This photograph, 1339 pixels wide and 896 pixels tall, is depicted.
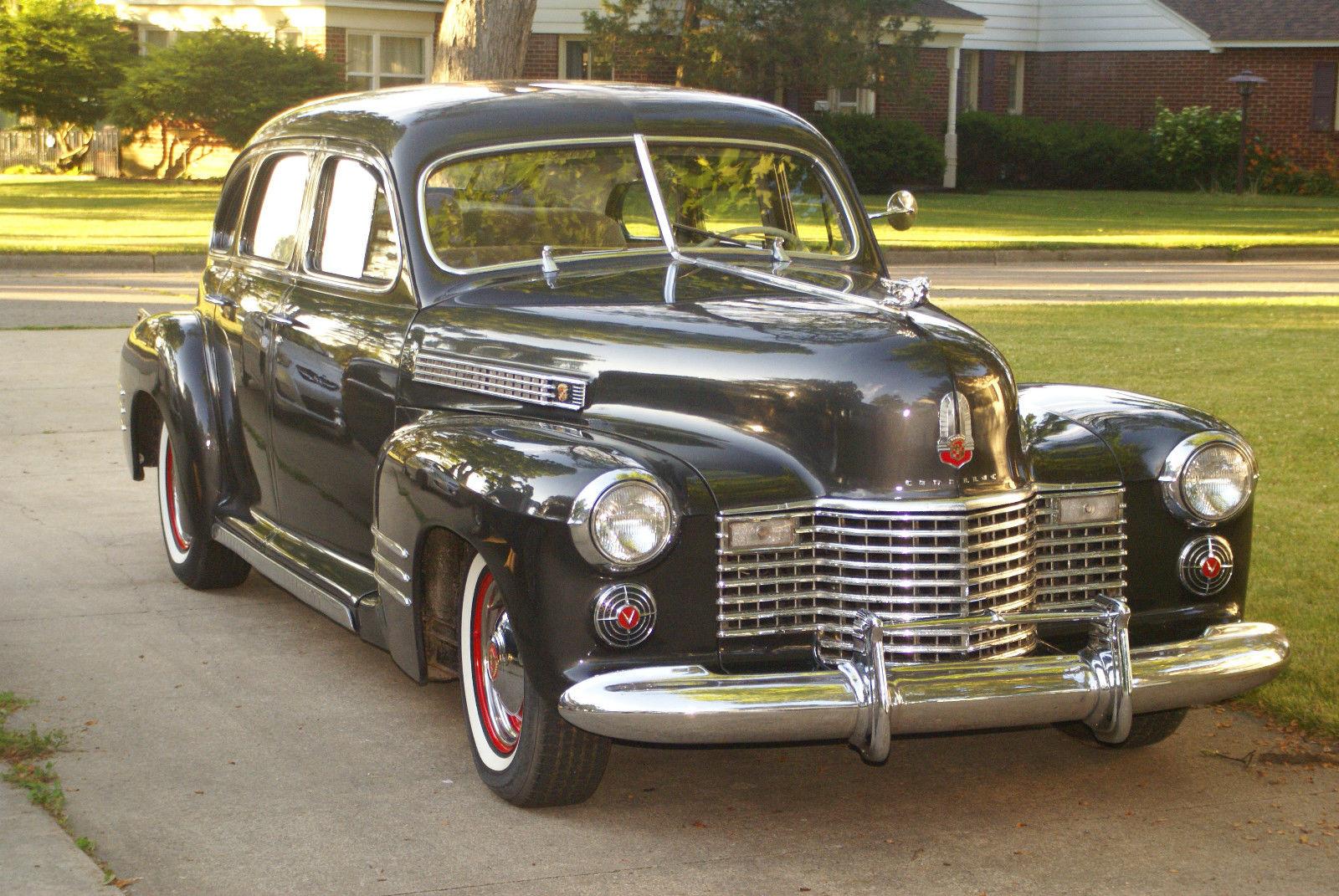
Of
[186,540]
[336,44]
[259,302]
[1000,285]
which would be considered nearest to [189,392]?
[259,302]

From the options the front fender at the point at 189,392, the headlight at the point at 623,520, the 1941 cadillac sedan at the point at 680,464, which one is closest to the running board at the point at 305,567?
the 1941 cadillac sedan at the point at 680,464

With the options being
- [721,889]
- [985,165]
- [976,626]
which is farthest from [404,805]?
[985,165]

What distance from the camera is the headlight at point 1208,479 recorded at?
473 centimetres

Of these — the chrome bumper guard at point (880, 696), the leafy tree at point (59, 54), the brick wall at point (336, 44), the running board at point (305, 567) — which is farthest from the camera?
the leafy tree at point (59, 54)

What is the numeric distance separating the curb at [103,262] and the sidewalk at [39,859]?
14.7 meters

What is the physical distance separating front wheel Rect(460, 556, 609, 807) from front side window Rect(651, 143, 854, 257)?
1.56 metres

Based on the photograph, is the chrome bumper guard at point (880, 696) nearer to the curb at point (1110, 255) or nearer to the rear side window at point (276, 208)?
the rear side window at point (276, 208)

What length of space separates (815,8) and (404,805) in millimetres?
25422

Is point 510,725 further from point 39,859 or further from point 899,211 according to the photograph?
point 899,211

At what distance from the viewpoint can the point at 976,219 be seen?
25.8m

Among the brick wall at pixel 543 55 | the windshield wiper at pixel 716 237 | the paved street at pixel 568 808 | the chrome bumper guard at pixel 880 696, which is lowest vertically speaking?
the paved street at pixel 568 808

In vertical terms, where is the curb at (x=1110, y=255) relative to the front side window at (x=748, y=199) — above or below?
below

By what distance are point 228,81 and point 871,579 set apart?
26867mm

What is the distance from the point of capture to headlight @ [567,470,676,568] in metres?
4.05
